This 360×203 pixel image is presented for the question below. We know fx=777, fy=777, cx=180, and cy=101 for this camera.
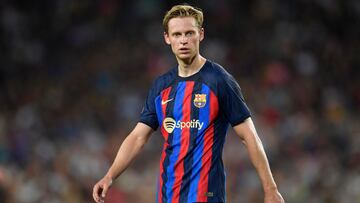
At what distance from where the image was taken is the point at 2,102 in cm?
1123

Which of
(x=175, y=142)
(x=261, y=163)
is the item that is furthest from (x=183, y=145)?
(x=261, y=163)

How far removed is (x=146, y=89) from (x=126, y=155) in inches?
251

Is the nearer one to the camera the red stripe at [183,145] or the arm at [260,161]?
the arm at [260,161]

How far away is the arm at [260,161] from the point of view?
486 centimetres

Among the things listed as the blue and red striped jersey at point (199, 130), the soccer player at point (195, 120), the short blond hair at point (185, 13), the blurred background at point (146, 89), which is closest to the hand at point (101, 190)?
the soccer player at point (195, 120)

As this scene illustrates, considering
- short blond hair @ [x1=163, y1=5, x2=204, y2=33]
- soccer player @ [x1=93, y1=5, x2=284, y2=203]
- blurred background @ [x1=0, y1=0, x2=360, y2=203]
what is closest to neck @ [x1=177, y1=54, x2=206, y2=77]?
soccer player @ [x1=93, y1=5, x2=284, y2=203]

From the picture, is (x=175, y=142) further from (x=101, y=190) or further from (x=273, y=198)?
(x=273, y=198)

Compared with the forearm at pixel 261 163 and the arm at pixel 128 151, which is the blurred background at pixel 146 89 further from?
the forearm at pixel 261 163

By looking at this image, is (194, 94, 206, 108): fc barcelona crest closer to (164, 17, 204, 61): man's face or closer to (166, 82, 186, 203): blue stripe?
(166, 82, 186, 203): blue stripe

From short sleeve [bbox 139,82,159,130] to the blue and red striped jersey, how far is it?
0.53ft

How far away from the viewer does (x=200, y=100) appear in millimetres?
5133

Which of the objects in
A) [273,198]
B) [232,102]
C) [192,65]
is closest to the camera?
[273,198]

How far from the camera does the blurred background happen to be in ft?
34.6

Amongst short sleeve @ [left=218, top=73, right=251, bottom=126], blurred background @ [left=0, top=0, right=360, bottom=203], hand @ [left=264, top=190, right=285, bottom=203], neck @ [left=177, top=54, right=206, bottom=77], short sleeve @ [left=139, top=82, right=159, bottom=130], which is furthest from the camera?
blurred background @ [left=0, top=0, right=360, bottom=203]
